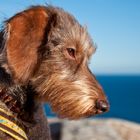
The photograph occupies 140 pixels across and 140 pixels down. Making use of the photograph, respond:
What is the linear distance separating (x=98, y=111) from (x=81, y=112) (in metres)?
0.23

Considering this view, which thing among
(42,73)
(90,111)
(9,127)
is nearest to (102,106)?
(90,111)

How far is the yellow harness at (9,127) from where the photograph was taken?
712 cm

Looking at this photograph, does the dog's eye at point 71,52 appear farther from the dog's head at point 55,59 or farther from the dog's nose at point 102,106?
the dog's nose at point 102,106

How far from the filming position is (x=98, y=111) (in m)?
7.56

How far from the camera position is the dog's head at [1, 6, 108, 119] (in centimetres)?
725

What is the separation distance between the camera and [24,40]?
7.34 metres

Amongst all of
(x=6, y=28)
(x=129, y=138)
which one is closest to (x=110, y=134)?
(x=129, y=138)

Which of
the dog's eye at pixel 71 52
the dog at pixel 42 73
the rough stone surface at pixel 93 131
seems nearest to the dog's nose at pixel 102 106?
the dog at pixel 42 73

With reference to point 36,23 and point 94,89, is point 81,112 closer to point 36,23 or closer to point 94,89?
point 94,89

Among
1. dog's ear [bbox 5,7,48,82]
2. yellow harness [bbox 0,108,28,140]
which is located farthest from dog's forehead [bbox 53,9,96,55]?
yellow harness [bbox 0,108,28,140]

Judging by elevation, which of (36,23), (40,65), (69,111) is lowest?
(69,111)

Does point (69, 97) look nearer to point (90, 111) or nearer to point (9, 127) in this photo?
point (90, 111)

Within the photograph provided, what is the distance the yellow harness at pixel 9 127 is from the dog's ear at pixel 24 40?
465 mm

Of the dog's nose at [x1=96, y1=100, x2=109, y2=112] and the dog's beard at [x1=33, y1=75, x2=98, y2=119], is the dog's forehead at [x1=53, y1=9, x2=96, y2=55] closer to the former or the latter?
the dog's beard at [x1=33, y1=75, x2=98, y2=119]
